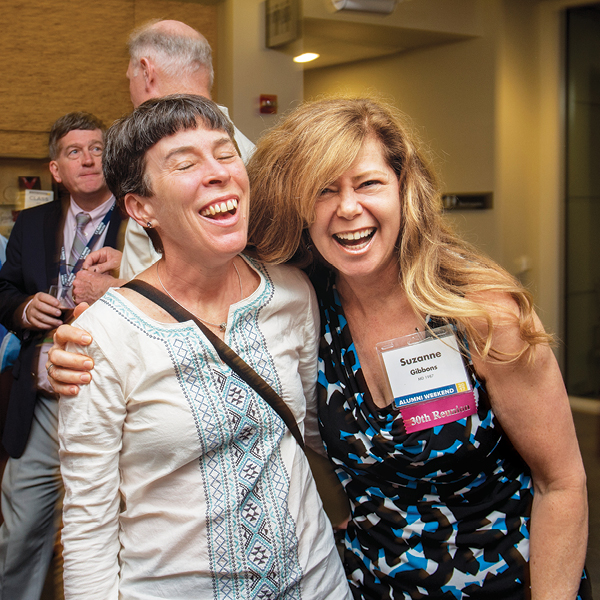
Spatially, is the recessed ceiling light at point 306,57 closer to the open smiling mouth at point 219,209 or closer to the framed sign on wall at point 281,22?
the framed sign on wall at point 281,22

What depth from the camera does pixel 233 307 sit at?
1449 mm

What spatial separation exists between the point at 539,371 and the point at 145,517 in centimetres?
96

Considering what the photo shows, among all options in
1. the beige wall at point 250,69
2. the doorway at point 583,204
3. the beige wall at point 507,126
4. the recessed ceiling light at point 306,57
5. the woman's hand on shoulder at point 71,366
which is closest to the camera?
the woman's hand on shoulder at point 71,366

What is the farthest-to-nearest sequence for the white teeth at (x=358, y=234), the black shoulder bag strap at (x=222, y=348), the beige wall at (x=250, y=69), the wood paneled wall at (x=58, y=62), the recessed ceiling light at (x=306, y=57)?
the recessed ceiling light at (x=306, y=57)
the beige wall at (x=250, y=69)
the wood paneled wall at (x=58, y=62)
the white teeth at (x=358, y=234)
the black shoulder bag strap at (x=222, y=348)

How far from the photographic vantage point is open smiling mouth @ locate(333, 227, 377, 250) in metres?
1.49

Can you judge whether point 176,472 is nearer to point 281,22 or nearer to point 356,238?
point 356,238

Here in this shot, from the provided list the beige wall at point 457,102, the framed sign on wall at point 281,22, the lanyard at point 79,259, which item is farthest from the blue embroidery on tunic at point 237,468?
the beige wall at point 457,102

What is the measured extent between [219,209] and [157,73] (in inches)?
39.9

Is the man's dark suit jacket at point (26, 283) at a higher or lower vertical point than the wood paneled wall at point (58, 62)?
lower

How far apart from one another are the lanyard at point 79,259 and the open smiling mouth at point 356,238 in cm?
109

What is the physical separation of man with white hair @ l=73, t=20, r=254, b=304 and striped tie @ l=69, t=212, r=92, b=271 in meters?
0.12

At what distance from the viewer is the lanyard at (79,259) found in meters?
2.19

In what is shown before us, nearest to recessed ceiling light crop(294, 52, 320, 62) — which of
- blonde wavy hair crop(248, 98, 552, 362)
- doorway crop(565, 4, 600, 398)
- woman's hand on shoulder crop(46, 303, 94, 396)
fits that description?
doorway crop(565, 4, 600, 398)

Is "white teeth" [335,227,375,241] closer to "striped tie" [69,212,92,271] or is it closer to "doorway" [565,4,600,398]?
"striped tie" [69,212,92,271]
